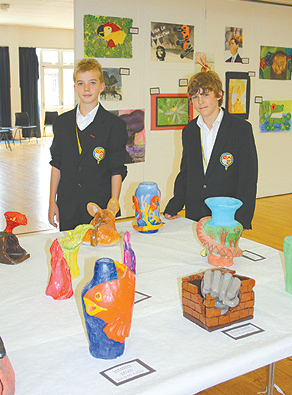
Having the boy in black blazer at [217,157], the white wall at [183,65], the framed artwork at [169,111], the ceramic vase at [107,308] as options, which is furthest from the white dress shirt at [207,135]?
the framed artwork at [169,111]

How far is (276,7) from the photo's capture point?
6289 millimetres

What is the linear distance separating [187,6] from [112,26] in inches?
42.1

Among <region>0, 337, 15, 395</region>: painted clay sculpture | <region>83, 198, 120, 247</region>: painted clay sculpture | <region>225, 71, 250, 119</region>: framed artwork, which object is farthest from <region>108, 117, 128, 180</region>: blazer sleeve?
<region>225, 71, 250, 119</region>: framed artwork

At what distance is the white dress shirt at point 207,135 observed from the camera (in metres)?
2.23

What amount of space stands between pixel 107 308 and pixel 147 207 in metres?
→ 1.05

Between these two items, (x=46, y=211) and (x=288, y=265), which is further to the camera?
(x=46, y=211)

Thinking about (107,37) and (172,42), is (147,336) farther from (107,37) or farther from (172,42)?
(172,42)

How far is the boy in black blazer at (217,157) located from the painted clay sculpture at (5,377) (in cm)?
138

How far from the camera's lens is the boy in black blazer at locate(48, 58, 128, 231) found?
2.32 meters

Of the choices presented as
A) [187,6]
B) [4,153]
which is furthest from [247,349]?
[4,153]

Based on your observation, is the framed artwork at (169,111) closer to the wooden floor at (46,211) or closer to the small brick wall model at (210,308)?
the wooden floor at (46,211)

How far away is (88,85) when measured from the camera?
2.14m

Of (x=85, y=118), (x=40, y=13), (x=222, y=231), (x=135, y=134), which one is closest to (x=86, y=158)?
(x=85, y=118)

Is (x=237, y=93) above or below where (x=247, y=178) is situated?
above
